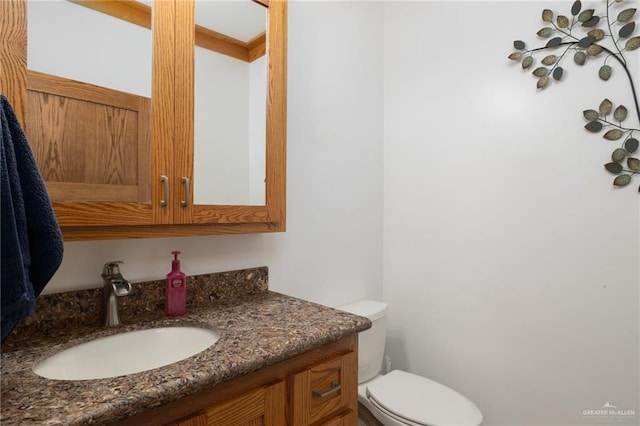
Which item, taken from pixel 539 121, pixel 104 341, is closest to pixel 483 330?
pixel 539 121

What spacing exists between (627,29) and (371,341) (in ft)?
5.34

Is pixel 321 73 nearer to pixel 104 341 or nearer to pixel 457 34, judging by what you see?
pixel 457 34

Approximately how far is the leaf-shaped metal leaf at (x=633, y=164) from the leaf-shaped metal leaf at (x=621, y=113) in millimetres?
156

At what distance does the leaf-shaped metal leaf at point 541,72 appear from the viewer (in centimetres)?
140

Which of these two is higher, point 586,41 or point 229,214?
point 586,41

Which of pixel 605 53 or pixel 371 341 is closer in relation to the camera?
pixel 605 53

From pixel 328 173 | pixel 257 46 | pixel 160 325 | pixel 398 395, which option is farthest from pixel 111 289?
pixel 398 395

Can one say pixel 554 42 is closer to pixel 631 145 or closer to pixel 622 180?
pixel 631 145

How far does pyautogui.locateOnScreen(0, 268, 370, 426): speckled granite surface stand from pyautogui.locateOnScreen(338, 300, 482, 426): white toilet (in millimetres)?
536

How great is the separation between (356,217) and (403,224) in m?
0.29

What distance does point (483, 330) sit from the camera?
1.58 m

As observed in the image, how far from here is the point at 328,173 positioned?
5.39 ft

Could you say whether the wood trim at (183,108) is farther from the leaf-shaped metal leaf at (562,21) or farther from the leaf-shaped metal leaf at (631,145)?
the leaf-shaped metal leaf at (631,145)

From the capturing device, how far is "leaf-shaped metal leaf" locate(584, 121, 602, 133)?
4.20 feet
